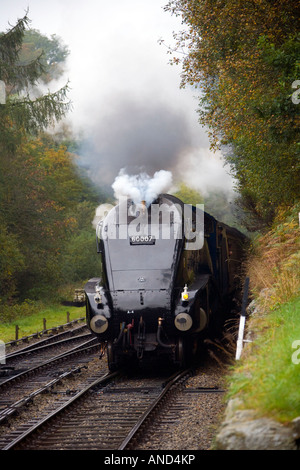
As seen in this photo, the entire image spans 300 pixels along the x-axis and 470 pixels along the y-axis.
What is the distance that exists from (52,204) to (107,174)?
46.8 ft

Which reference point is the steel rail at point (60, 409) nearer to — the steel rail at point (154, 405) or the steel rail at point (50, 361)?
the steel rail at point (154, 405)

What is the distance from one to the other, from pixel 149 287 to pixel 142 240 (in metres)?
1.02

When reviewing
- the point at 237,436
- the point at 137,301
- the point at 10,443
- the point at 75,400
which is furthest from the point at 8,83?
the point at 237,436

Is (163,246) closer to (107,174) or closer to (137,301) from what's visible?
(137,301)

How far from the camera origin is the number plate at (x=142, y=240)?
36.8 ft

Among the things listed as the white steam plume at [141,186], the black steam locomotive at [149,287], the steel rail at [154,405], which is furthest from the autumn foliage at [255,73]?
→ the steel rail at [154,405]

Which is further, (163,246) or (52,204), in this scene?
(52,204)

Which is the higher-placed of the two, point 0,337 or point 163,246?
point 163,246

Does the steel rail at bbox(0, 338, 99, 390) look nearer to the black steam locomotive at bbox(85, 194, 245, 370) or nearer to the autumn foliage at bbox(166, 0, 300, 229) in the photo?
the black steam locomotive at bbox(85, 194, 245, 370)

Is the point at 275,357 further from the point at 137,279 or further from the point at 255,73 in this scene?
the point at 255,73

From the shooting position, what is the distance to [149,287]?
35.3ft

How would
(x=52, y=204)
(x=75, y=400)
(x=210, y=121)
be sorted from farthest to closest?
1. (x=52, y=204)
2. (x=210, y=121)
3. (x=75, y=400)

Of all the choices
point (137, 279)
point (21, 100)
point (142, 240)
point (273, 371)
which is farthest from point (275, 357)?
point (21, 100)

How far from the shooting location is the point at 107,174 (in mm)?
16812
